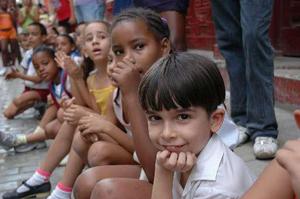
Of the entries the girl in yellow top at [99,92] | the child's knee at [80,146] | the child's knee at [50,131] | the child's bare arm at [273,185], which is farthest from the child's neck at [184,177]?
the child's knee at [50,131]

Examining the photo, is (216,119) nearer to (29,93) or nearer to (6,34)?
(29,93)

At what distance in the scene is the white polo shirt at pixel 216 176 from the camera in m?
1.32

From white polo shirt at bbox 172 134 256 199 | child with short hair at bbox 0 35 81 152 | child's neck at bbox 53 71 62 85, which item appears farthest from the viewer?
child's neck at bbox 53 71 62 85

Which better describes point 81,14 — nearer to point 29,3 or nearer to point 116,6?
point 116,6

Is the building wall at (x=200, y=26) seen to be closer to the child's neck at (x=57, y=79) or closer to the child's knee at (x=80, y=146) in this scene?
the child's neck at (x=57, y=79)

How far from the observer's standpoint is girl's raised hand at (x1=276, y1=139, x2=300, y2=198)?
973mm

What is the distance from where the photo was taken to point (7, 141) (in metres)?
3.92

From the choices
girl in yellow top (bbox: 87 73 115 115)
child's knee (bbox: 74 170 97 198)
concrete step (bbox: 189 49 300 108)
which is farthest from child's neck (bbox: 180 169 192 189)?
concrete step (bbox: 189 49 300 108)

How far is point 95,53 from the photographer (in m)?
2.85

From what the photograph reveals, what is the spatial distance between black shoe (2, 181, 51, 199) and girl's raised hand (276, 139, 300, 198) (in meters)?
2.11

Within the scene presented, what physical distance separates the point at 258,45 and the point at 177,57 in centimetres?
111

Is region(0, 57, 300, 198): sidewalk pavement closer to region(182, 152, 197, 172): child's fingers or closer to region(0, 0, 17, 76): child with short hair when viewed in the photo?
region(182, 152, 197, 172): child's fingers

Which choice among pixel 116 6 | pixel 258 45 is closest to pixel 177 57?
pixel 258 45

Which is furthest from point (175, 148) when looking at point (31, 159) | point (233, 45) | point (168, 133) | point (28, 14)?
point (28, 14)
